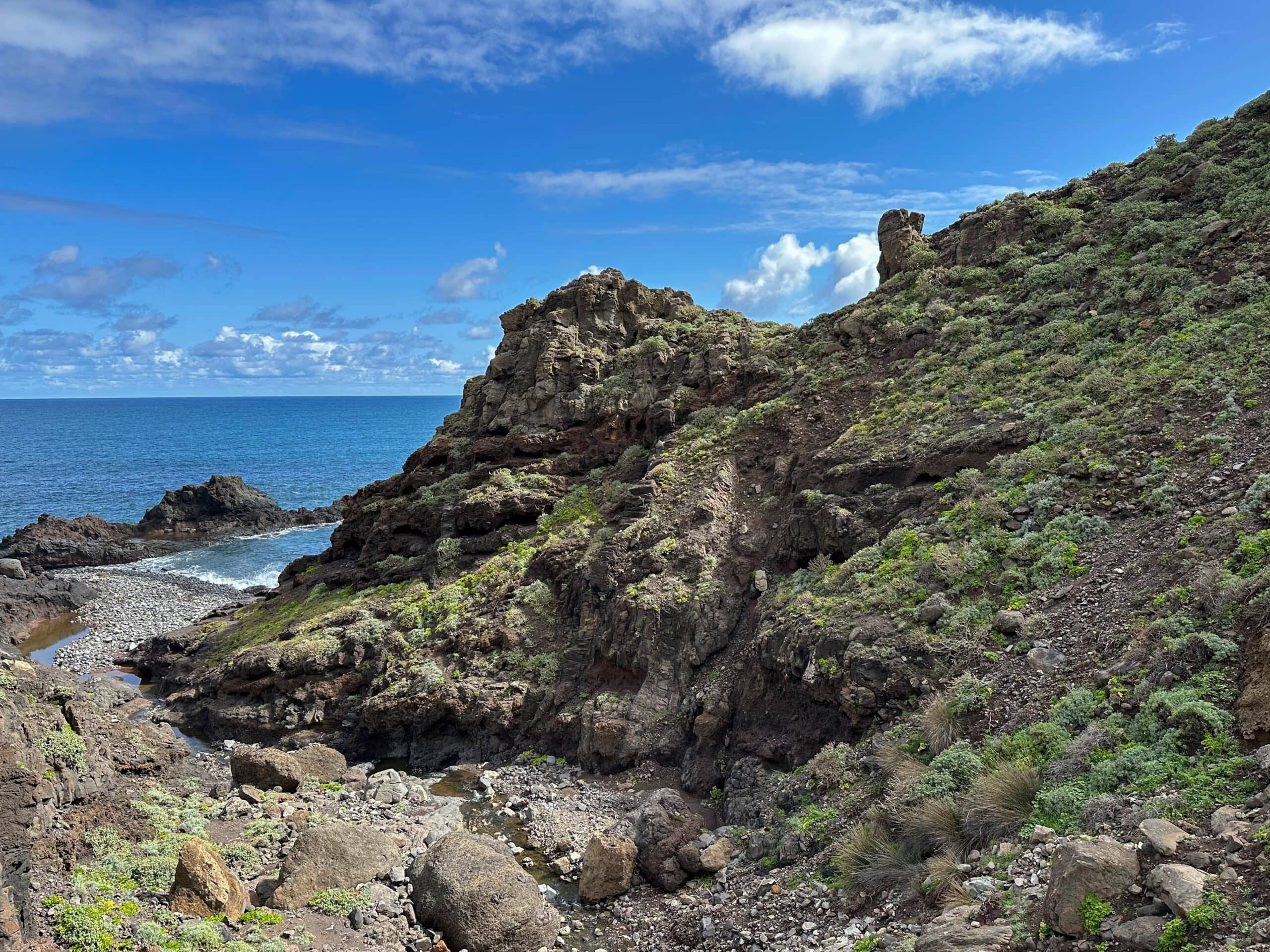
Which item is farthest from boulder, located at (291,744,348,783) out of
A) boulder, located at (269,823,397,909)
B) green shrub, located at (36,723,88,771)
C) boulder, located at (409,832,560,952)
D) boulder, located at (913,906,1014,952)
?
boulder, located at (913,906,1014,952)

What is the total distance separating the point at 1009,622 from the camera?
47.6 feet

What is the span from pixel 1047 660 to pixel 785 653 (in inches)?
245

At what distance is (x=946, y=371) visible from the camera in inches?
973

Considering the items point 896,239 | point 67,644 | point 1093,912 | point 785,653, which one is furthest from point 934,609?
point 67,644

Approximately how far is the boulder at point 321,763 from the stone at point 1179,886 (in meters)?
19.9

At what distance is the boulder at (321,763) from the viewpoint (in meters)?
21.5

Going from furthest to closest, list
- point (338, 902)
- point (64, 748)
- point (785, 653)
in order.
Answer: point (785, 653), point (64, 748), point (338, 902)

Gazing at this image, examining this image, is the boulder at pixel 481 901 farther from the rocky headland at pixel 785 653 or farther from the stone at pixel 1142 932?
the stone at pixel 1142 932

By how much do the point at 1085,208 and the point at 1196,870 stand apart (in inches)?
1090

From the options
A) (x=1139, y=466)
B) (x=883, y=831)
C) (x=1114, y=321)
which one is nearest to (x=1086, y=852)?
(x=883, y=831)

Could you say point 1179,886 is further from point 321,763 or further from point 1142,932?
point 321,763

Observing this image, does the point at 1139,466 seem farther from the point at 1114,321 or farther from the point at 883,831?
the point at 883,831

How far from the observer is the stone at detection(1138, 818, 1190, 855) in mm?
7926

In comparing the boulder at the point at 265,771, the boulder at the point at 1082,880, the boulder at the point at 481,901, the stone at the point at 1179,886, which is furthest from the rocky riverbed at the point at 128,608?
the stone at the point at 1179,886
